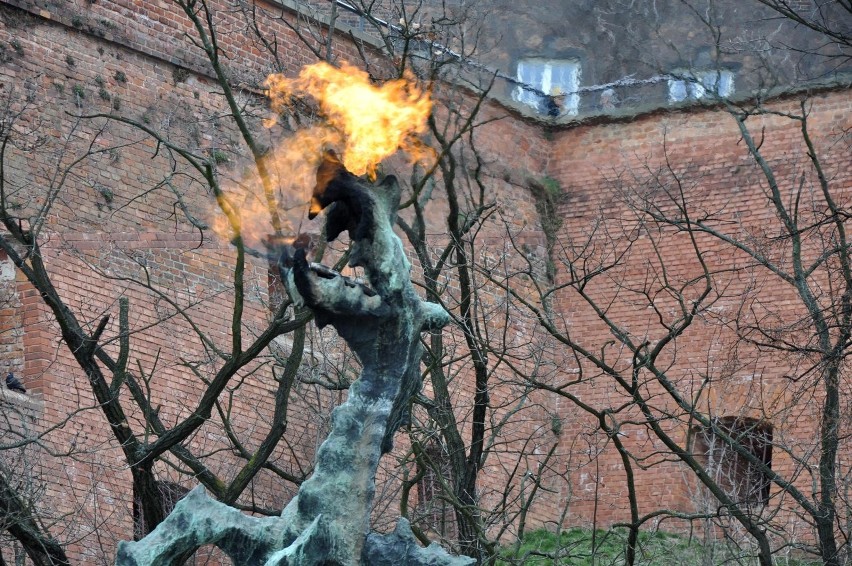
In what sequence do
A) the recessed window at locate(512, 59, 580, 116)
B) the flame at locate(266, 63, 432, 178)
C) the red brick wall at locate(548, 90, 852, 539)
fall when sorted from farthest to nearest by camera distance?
the recessed window at locate(512, 59, 580, 116)
the red brick wall at locate(548, 90, 852, 539)
the flame at locate(266, 63, 432, 178)

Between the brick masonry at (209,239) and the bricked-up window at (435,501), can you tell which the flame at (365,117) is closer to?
the bricked-up window at (435,501)

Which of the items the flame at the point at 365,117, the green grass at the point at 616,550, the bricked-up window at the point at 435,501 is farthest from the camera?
the green grass at the point at 616,550

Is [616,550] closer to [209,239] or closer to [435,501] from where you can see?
[435,501]

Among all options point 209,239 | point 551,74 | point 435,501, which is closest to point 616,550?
point 435,501

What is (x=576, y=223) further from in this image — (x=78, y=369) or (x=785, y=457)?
(x=78, y=369)

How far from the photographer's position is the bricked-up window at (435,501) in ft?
52.3

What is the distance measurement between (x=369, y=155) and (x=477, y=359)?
28.0ft

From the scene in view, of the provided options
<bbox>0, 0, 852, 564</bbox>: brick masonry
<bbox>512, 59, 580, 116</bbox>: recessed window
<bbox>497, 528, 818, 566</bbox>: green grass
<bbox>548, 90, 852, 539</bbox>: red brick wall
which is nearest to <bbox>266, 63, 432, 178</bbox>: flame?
<bbox>0, 0, 852, 564</bbox>: brick masonry

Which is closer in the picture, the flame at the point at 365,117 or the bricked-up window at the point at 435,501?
the flame at the point at 365,117

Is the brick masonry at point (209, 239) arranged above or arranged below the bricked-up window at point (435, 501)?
above

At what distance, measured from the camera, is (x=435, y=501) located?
57.4 ft

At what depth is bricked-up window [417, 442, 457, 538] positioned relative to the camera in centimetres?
1594

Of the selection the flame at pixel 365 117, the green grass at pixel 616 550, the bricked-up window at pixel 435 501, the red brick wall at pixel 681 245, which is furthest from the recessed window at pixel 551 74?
the flame at pixel 365 117

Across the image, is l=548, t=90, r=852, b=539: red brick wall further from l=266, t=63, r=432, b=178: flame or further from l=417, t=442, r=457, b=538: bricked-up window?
l=266, t=63, r=432, b=178: flame
